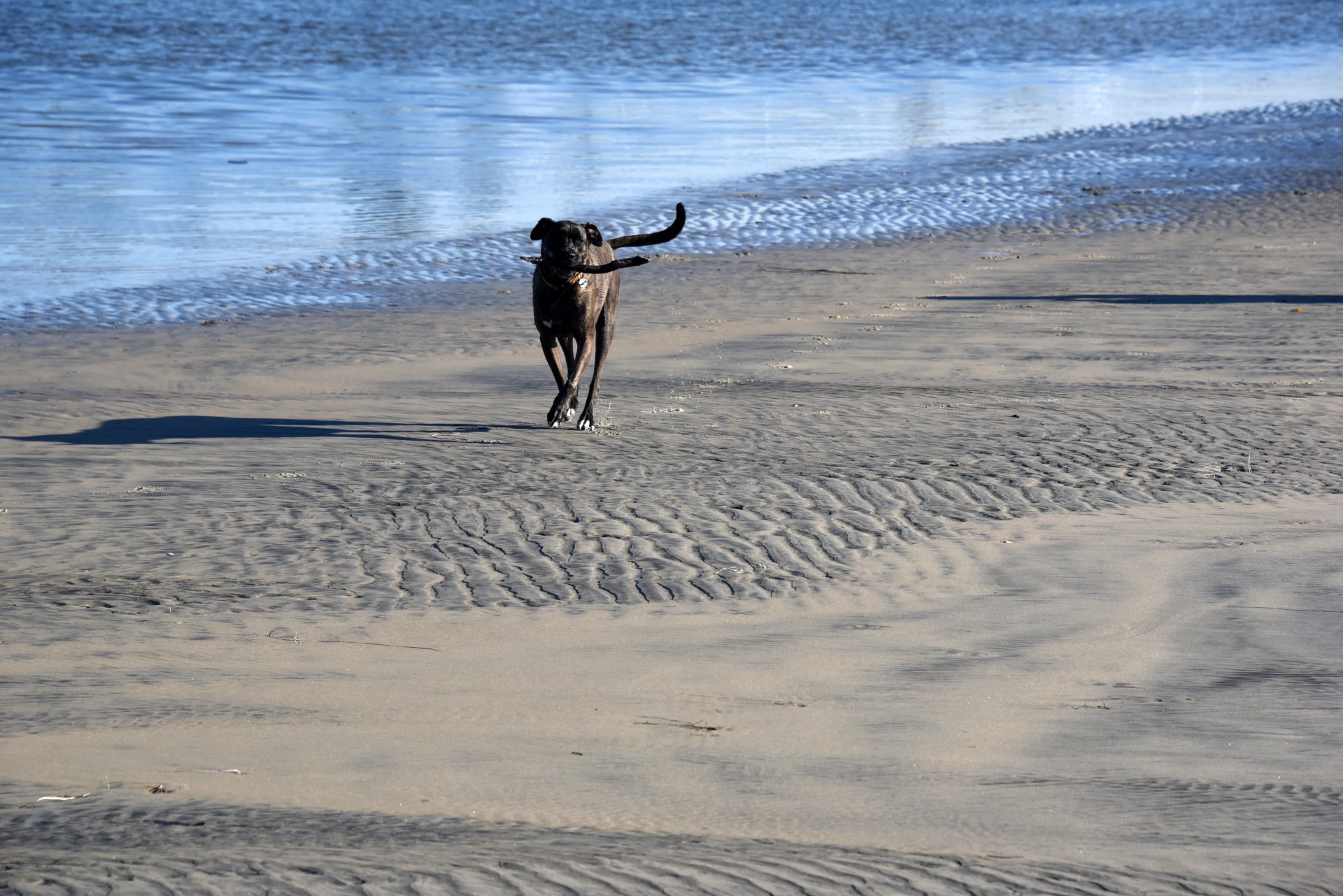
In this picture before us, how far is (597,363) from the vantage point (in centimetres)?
914

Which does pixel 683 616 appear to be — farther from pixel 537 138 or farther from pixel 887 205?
pixel 537 138

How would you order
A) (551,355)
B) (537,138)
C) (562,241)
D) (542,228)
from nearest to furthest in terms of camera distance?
1. (562,241)
2. (542,228)
3. (551,355)
4. (537,138)

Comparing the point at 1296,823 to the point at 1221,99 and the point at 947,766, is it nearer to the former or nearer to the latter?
the point at 947,766

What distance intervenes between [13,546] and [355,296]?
22.7ft

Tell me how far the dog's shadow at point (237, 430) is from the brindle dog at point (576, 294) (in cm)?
46

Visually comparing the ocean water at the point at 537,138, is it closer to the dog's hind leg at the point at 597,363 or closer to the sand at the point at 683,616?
the sand at the point at 683,616

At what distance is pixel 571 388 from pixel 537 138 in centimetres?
1451

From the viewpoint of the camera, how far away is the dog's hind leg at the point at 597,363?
29.2ft

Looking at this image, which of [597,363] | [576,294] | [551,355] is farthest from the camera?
[597,363]

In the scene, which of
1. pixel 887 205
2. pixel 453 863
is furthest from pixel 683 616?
pixel 887 205

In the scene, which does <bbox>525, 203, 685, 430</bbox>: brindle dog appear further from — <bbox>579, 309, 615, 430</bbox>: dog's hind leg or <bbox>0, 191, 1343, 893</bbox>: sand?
<bbox>0, 191, 1343, 893</bbox>: sand

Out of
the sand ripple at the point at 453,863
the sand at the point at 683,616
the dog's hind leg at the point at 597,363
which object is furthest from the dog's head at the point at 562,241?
the sand ripple at the point at 453,863

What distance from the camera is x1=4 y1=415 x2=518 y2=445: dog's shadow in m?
8.70

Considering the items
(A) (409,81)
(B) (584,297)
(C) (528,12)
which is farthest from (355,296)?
(C) (528,12)
